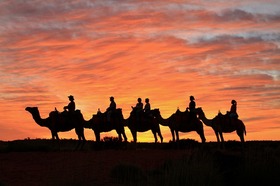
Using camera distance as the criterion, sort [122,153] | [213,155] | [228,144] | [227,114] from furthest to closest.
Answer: [228,144] < [227,114] < [122,153] < [213,155]

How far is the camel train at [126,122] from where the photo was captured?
33.3 meters

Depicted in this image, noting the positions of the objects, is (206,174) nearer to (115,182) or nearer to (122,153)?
(115,182)

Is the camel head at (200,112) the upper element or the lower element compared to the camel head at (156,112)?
lower

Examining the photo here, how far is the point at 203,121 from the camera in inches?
1398

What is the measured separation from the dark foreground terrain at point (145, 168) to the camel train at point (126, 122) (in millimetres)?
4662


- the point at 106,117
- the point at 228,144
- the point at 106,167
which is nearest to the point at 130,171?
the point at 106,167

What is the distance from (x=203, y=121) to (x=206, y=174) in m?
17.6

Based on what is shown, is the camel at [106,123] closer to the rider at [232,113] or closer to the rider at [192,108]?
the rider at [192,108]

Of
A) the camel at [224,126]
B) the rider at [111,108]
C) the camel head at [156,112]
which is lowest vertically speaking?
the camel at [224,126]

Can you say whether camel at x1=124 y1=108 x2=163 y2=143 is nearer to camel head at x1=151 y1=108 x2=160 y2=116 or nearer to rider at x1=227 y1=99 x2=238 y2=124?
camel head at x1=151 y1=108 x2=160 y2=116

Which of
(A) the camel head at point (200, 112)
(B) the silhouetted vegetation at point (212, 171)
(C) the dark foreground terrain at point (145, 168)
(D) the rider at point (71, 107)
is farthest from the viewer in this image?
(A) the camel head at point (200, 112)

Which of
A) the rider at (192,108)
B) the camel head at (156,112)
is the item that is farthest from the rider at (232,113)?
the camel head at (156,112)

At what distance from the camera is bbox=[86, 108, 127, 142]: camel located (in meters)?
34.3

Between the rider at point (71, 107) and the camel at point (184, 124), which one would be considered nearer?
the rider at point (71, 107)
